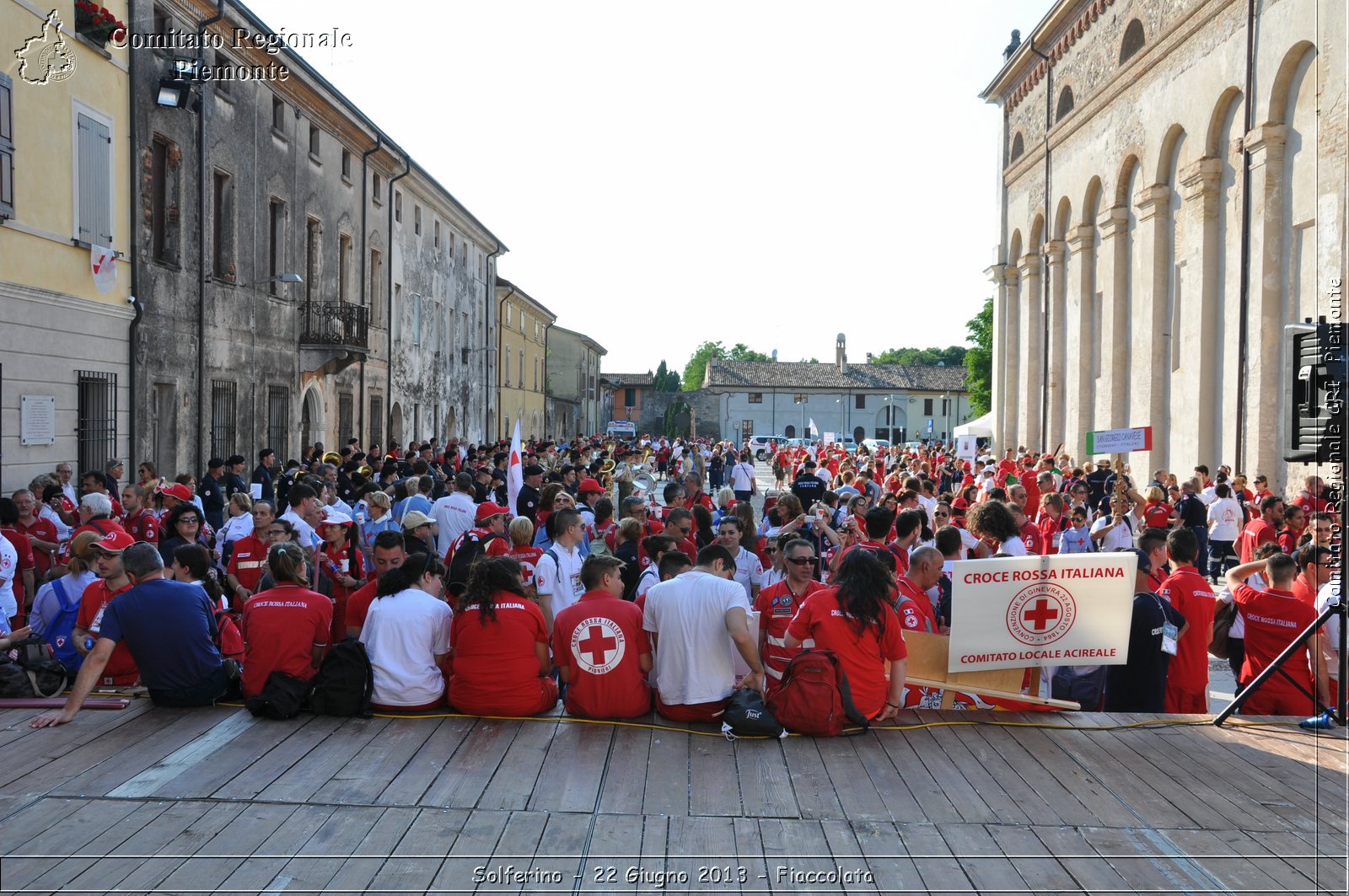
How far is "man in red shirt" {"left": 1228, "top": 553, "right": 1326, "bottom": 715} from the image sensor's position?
7500 millimetres

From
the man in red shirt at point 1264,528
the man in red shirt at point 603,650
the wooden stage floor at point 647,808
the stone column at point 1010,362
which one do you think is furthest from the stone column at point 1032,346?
the man in red shirt at point 603,650

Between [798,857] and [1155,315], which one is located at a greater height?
[1155,315]

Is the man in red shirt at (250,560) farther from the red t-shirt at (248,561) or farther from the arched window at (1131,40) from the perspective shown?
the arched window at (1131,40)

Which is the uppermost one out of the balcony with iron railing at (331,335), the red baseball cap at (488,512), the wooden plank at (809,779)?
the balcony with iron railing at (331,335)

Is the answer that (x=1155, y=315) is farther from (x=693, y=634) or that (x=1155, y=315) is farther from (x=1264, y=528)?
(x=693, y=634)

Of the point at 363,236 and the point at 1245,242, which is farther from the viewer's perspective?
the point at 363,236

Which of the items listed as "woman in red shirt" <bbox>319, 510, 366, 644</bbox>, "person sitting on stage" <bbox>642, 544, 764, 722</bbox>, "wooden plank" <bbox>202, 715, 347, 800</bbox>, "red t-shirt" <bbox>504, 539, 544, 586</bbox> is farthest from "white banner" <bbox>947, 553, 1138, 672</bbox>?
"woman in red shirt" <bbox>319, 510, 366, 644</bbox>

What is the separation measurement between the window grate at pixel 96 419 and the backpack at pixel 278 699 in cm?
1127

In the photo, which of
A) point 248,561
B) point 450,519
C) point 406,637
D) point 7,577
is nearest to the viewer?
point 406,637

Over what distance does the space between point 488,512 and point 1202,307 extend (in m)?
19.7

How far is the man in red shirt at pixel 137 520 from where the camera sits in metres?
11.4

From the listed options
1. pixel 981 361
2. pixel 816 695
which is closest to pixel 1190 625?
pixel 816 695

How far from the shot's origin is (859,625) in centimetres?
686

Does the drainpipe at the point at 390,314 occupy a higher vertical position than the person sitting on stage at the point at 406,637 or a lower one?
higher
